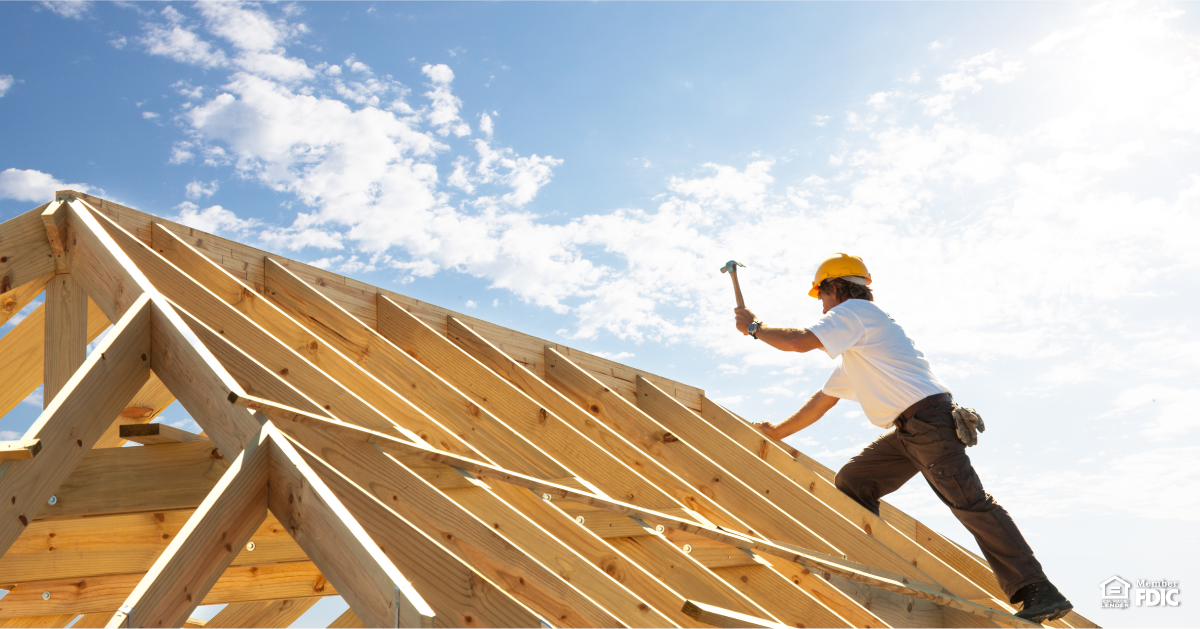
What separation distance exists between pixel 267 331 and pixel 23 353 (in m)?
1.92

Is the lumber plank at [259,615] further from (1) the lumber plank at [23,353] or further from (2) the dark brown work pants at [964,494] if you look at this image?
(2) the dark brown work pants at [964,494]

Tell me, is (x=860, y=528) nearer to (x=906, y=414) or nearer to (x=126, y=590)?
(x=906, y=414)

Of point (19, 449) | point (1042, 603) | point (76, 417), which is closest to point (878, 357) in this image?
point (1042, 603)

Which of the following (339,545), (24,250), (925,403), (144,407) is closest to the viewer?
(339,545)

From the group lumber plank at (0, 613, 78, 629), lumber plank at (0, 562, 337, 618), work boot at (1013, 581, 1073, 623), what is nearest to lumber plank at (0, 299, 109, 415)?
lumber plank at (0, 562, 337, 618)

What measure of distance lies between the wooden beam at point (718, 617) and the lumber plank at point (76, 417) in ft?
7.20

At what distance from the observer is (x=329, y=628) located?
5.68m

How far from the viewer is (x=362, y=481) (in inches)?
119

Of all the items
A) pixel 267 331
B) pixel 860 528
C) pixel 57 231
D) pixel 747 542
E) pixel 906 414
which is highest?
pixel 57 231

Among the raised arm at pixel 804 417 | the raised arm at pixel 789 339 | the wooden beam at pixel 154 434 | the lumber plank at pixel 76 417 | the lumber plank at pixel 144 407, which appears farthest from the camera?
the raised arm at pixel 804 417

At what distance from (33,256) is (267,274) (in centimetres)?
113

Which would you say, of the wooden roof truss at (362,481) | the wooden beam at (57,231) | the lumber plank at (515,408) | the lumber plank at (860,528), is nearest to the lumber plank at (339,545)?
the wooden roof truss at (362,481)

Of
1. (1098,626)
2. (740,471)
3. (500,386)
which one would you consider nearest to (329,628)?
(500,386)

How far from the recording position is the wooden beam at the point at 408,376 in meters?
3.84
